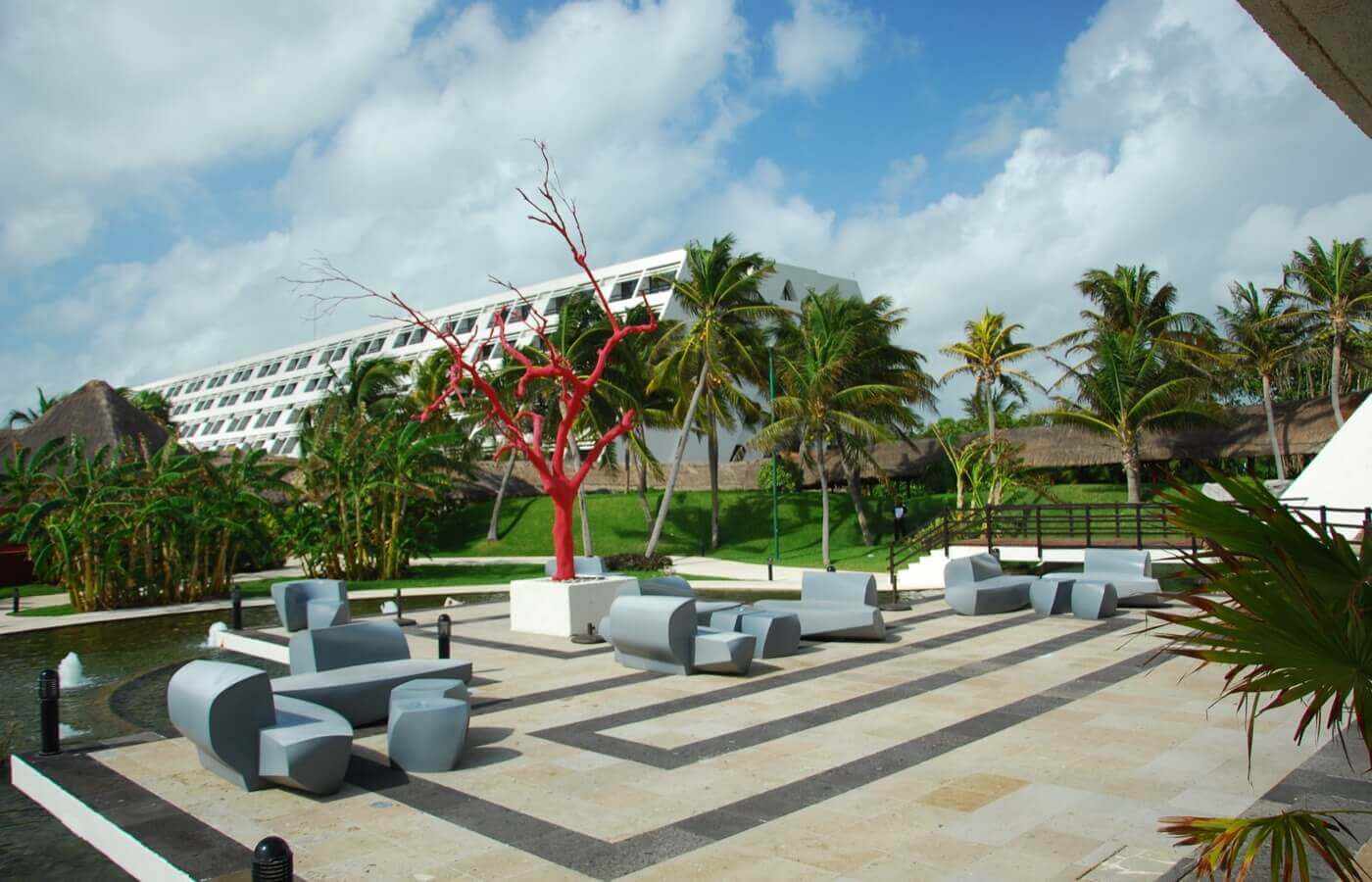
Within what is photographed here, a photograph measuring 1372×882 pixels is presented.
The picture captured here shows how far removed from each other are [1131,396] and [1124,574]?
18.6 meters

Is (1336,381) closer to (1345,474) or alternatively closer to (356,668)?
(1345,474)

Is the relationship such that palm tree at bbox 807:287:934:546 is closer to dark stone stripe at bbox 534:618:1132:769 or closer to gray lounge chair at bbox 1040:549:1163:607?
gray lounge chair at bbox 1040:549:1163:607

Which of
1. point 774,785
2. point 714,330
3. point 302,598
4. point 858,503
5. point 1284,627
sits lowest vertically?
point 774,785

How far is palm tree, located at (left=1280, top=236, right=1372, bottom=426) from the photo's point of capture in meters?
33.1

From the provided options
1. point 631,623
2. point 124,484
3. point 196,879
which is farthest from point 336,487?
point 196,879

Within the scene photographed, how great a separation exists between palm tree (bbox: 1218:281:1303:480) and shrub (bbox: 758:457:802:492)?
56.9 feet

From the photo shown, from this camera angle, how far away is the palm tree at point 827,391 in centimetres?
3089

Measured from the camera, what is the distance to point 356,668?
9297 mm

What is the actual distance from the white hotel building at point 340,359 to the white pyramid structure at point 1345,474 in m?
25.9

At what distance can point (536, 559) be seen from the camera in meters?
35.2

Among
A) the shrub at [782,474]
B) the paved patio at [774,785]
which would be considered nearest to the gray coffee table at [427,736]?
the paved patio at [774,785]

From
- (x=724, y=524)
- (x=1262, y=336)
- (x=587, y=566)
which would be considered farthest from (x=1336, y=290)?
(x=587, y=566)

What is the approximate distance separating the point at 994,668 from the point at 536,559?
85.6ft

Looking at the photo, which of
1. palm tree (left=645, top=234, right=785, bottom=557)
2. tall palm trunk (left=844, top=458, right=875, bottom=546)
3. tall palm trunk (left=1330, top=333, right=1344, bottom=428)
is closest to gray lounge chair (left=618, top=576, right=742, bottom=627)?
palm tree (left=645, top=234, right=785, bottom=557)
